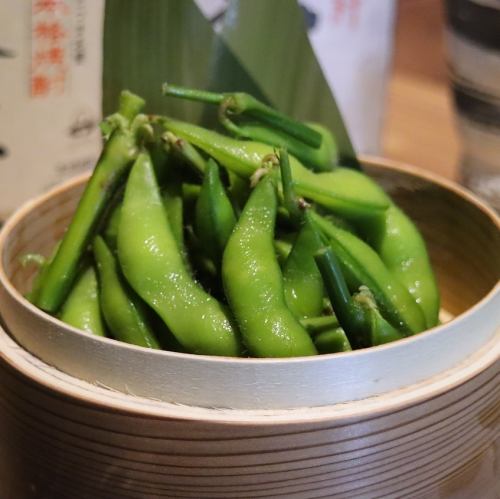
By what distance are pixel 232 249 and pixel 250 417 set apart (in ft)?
0.48

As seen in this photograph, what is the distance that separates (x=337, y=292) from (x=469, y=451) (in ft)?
0.54

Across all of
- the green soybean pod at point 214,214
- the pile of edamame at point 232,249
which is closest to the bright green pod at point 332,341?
the pile of edamame at point 232,249

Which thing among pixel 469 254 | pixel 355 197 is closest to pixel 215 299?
pixel 355 197

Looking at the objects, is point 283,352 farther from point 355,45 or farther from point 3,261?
point 355,45

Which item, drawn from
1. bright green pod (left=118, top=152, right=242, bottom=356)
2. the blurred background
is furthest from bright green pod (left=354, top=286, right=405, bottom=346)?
the blurred background

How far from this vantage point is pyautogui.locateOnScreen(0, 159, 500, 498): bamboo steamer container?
0.52 m

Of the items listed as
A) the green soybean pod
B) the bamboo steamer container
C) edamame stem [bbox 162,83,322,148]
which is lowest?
the bamboo steamer container

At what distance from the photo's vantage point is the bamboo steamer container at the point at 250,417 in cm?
52

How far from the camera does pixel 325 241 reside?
24.6 inches

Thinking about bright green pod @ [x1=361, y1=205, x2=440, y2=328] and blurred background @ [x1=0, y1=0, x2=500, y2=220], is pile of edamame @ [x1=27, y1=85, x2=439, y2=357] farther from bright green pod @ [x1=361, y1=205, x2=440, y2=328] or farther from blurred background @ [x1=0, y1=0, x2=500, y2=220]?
blurred background @ [x1=0, y1=0, x2=500, y2=220]

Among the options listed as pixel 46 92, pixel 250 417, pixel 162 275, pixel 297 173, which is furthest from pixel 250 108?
pixel 46 92

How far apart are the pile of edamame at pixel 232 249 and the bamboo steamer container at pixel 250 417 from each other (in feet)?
0.15

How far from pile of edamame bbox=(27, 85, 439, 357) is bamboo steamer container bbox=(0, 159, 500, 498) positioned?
5 centimetres

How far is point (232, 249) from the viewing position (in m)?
0.61
